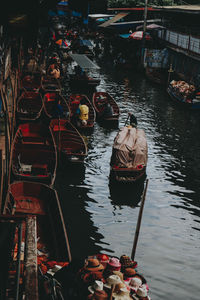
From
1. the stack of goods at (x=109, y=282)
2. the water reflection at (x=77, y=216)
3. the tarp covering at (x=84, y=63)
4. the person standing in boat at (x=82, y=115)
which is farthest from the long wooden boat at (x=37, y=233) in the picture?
the tarp covering at (x=84, y=63)

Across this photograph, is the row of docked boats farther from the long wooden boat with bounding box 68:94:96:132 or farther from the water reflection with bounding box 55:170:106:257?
the water reflection with bounding box 55:170:106:257

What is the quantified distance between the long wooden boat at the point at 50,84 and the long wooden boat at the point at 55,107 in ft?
4.90

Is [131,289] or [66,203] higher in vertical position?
[131,289]

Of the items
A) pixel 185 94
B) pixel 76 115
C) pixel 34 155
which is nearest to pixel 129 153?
pixel 34 155

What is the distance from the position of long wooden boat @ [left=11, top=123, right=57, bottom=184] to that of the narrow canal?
4.38ft

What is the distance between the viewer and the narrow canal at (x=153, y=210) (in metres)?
12.9

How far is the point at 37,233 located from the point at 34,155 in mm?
5882

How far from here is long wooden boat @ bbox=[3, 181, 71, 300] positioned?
251 inches

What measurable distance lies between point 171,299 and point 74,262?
3.55m

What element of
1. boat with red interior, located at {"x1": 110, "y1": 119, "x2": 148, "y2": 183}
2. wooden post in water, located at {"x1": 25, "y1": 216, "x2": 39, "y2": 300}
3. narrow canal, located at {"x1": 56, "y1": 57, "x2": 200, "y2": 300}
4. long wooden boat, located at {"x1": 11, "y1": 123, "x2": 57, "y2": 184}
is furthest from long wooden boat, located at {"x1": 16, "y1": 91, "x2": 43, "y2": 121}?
wooden post in water, located at {"x1": 25, "y1": 216, "x2": 39, "y2": 300}

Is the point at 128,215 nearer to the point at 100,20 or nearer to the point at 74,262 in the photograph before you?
the point at 74,262

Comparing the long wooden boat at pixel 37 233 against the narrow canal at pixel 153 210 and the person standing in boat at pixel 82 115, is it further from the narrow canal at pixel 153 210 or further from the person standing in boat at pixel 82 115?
the person standing in boat at pixel 82 115

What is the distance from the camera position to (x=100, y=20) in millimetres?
63656

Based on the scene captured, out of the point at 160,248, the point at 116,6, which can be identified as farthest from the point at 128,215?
the point at 116,6
